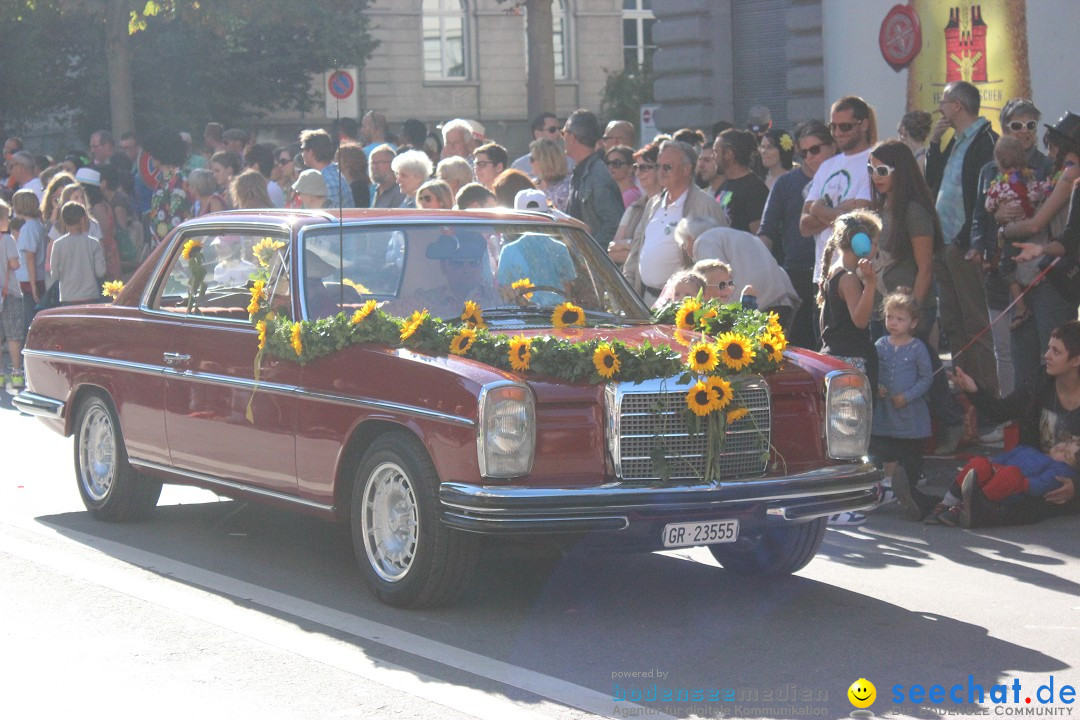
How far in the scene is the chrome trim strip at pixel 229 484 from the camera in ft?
25.0

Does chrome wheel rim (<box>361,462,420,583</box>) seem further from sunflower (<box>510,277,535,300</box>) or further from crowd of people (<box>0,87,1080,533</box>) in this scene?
crowd of people (<box>0,87,1080,533</box>)

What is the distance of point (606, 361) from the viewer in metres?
6.79

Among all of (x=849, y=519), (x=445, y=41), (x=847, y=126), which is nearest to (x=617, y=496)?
(x=849, y=519)

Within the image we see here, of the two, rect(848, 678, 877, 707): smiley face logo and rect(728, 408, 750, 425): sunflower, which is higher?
rect(728, 408, 750, 425): sunflower

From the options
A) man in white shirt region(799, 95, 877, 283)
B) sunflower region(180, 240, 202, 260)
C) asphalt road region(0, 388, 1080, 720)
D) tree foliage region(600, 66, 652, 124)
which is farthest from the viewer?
tree foliage region(600, 66, 652, 124)

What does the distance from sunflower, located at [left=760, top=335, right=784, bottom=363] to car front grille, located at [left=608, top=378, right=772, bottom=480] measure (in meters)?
0.22

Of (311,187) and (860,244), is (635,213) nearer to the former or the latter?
(311,187)

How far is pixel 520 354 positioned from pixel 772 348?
1.14 m

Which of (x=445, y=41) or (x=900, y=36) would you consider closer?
(x=900, y=36)

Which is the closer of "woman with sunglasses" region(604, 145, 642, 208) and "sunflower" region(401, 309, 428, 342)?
"sunflower" region(401, 309, 428, 342)

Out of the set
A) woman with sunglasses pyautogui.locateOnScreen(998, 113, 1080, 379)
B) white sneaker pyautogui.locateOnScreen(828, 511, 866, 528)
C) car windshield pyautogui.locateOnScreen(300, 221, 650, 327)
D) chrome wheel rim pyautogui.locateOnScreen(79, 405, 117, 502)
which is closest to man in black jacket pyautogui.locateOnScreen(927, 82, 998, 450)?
woman with sunglasses pyautogui.locateOnScreen(998, 113, 1080, 379)

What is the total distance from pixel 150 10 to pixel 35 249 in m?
14.7

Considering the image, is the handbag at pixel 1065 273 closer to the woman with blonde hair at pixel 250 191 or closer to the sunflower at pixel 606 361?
the sunflower at pixel 606 361

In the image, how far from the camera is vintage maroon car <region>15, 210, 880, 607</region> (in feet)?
21.9
